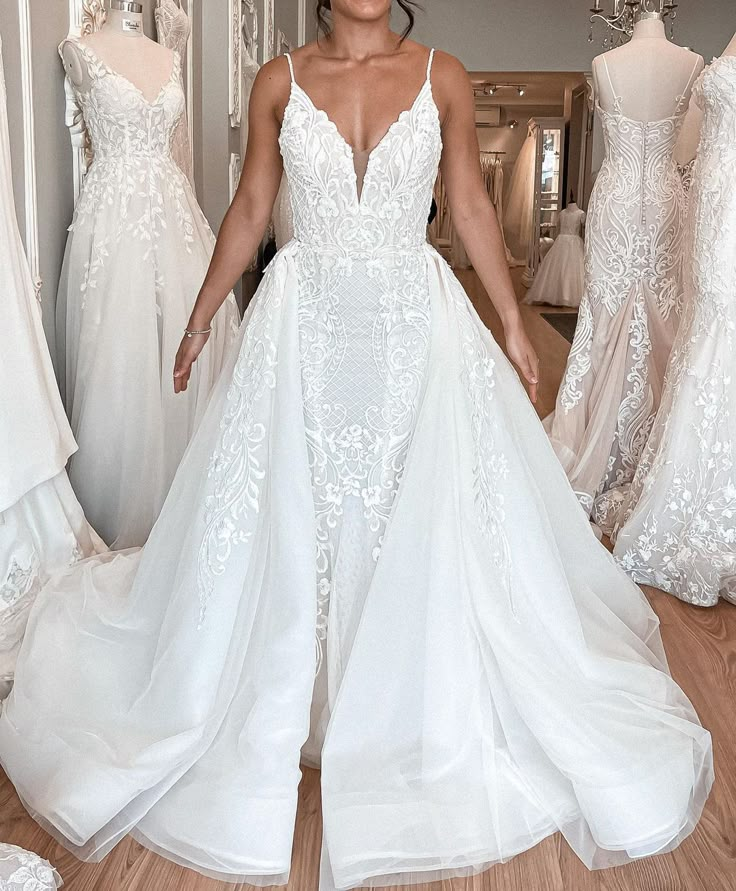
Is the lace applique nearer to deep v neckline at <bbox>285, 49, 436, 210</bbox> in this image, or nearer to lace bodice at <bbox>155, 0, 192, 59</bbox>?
deep v neckline at <bbox>285, 49, 436, 210</bbox>

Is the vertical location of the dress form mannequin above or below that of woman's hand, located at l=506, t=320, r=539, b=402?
above

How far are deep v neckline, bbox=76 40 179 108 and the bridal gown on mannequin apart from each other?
66 cm

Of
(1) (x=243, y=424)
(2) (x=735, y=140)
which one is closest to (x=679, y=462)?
(2) (x=735, y=140)

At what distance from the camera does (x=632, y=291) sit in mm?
4266

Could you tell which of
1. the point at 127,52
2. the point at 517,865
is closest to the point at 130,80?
the point at 127,52

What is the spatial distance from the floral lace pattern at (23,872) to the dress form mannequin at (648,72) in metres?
3.58

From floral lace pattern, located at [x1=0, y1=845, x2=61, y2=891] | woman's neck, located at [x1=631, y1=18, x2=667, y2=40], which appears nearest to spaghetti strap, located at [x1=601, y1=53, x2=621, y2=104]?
woman's neck, located at [x1=631, y1=18, x2=667, y2=40]

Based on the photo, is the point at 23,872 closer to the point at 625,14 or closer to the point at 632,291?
the point at 632,291

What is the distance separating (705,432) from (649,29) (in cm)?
185

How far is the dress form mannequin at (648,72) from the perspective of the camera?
159 inches

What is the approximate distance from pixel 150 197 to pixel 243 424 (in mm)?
1503

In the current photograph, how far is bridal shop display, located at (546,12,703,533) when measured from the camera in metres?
4.13

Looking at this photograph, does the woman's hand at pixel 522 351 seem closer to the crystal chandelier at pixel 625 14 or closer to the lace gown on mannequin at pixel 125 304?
the lace gown on mannequin at pixel 125 304

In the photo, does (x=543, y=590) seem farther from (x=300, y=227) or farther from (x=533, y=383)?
(x=300, y=227)
